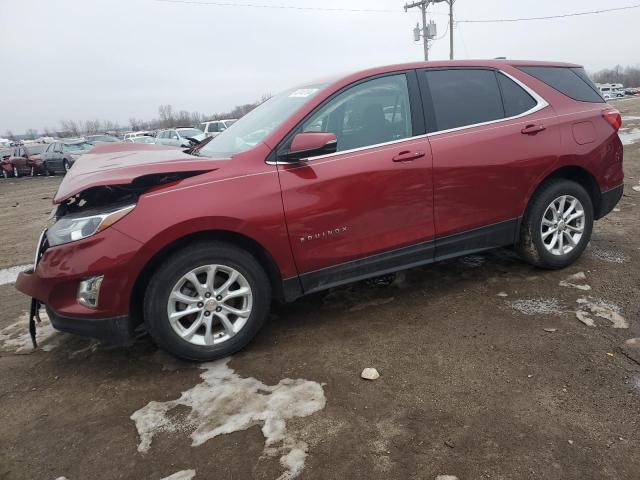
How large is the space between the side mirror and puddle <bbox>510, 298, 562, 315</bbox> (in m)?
1.87

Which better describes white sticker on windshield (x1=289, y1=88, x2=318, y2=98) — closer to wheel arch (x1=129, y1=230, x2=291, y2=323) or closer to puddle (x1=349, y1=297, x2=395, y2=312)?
wheel arch (x1=129, y1=230, x2=291, y2=323)

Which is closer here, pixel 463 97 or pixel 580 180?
pixel 463 97

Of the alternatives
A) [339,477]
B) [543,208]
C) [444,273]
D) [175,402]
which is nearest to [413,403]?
[339,477]

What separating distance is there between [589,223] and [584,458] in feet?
8.92

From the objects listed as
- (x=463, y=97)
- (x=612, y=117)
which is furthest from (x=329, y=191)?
(x=612, y=117)

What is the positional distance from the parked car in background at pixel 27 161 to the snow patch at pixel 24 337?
2246 centimetres

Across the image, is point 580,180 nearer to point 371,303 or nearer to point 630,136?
point 371,303

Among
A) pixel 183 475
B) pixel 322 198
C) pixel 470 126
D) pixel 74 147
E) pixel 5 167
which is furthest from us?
pixel 5 167

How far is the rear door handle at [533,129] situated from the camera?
3.82 meters

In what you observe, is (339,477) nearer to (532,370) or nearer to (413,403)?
(413,403)

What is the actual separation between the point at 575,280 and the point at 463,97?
5.88 feet

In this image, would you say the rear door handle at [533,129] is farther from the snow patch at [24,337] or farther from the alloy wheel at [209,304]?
the snow patch at [24,337]

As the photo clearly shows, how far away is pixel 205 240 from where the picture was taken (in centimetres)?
301

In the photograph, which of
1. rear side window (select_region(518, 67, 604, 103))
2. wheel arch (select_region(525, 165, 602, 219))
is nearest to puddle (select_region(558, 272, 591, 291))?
wheel arch (select_region(525, 165, 602, 219))
